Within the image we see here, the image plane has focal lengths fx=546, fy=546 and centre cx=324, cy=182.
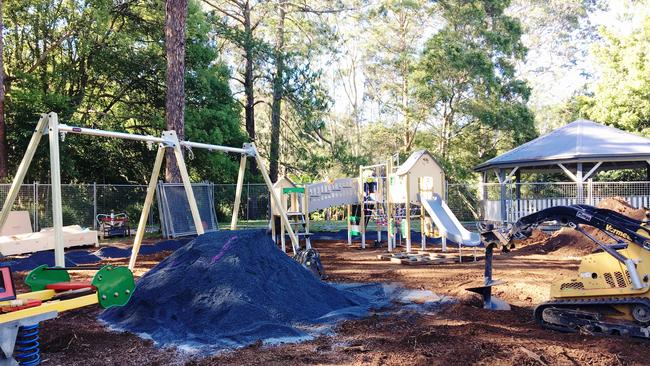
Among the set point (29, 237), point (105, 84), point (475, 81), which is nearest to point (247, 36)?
point (105, 84)

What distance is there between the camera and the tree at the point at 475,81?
3009cm

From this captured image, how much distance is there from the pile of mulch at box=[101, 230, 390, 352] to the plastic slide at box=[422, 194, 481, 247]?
513 cm

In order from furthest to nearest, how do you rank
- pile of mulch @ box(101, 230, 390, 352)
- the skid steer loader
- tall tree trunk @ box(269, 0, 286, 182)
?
tall tree trunk @ box(269, 0, 286, 182)
pile of mulch @ box(101, 230, 390, 352)
the skid steer loader

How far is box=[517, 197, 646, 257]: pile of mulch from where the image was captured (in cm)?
1405

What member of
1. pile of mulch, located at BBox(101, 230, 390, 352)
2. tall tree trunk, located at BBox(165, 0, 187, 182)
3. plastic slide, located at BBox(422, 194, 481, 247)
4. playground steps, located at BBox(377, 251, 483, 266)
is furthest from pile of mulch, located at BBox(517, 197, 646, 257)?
tall tree trunk, located at BBox(165, 0, 187, 182)

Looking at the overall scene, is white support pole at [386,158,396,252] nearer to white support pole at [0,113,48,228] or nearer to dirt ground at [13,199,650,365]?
dirt ground at [13,199,650,365]

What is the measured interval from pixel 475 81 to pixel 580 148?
11775mm

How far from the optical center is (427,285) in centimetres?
962

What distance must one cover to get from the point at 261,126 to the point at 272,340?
153 ft

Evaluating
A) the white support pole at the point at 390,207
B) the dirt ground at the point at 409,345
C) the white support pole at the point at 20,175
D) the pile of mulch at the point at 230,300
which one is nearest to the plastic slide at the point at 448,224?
the white support pole at the point at 390,207

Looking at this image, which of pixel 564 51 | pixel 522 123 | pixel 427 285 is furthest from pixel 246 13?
pixel 564 51

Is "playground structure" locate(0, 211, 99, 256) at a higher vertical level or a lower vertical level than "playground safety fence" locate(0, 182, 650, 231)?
lower

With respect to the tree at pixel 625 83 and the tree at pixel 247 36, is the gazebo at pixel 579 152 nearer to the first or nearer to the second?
the tree at pixel 625 83

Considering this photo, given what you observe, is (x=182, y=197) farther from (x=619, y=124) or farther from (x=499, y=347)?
(x=619, y=124)
